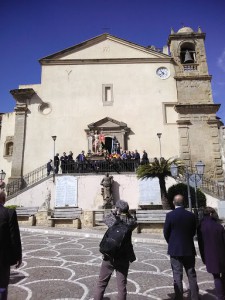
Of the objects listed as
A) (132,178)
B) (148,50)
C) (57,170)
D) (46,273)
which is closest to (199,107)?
(148,50)

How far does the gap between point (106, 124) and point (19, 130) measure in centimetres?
723

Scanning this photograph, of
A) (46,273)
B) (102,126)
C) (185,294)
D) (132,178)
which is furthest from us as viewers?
(102,126)

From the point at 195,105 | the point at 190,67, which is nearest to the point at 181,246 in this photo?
the point at 195,105

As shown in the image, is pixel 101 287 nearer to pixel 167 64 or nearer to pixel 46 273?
pixel 46 273

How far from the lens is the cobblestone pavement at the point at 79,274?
4.74 metres

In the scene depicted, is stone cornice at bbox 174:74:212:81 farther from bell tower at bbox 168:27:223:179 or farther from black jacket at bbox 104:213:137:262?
black jacket at bbox 104:213:137:262

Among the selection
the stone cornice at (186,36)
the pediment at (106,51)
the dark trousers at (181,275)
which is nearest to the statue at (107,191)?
the pediment at (106,51)

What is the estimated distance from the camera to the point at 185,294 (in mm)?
4781

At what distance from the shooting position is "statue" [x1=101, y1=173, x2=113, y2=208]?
17.7 m

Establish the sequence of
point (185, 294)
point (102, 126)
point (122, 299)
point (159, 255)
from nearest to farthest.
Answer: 1. point (122, 299)
2. point (185, 294)
3. point (159, 255)
4. point (102, 126)

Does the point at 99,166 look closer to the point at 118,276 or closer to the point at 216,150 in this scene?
the point at 216,150

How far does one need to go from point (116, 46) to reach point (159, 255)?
22.1 metres

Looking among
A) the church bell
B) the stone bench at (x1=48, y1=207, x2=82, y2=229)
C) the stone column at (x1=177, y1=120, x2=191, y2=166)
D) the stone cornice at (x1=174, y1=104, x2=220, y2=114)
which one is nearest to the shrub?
the stone bench at (x1=48, y1=207, x2=82, y2=229)

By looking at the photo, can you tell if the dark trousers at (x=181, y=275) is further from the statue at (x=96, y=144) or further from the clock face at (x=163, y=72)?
the clock face at (x=163, y=72)
